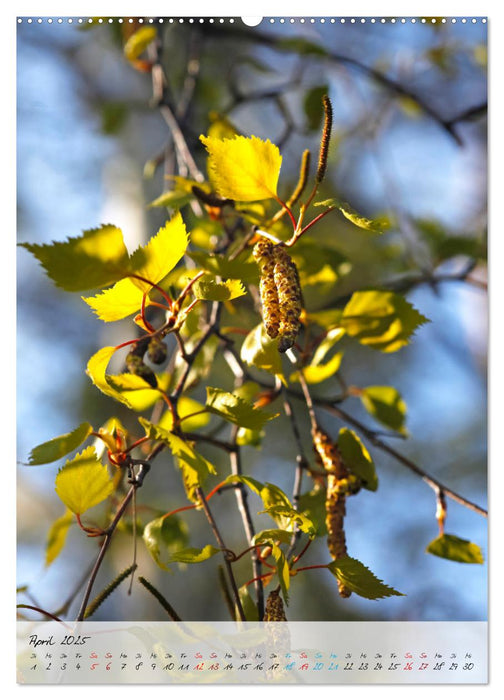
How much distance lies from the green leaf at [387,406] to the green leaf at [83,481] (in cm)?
27

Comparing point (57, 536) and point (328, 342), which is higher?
point (328, 342)

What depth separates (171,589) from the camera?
129 centimetres

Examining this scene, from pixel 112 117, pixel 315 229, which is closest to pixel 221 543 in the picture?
pixel 112 117

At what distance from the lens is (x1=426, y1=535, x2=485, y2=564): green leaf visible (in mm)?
509

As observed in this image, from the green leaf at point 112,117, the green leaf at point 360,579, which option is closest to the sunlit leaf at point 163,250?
the green leaf at point 360,579

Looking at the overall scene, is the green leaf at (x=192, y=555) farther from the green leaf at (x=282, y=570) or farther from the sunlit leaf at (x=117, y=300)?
the sunlit leaf at (x=117, y=300)

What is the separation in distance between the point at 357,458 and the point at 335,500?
0.05 meters

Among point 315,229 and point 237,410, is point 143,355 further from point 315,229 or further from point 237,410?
point 315,229

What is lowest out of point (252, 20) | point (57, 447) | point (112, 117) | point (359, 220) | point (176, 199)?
point (57, 447)

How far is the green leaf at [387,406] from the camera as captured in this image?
0.61 m

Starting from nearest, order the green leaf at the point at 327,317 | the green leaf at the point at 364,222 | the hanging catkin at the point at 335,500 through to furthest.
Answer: the green leaf at the point at 364,222
the hanging catkin at the point at 335,500
the green leaf at the point at 327,317

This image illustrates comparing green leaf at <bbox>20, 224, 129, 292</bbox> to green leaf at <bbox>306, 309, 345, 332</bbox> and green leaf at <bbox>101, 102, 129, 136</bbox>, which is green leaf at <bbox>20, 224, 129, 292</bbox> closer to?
green leaf at <bbox>306, 309, 345, 332</bbox>

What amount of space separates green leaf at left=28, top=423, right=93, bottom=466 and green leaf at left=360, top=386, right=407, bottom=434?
28 centimetres

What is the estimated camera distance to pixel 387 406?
23.9 inches
